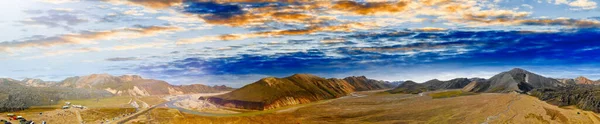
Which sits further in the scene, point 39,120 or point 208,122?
point 39,120

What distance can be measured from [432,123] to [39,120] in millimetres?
178646

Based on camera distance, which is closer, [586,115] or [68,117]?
[586,115]

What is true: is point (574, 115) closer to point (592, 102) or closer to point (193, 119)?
point (592, 102)

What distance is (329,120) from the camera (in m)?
180

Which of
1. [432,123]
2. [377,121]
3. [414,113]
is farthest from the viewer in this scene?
[414,113]

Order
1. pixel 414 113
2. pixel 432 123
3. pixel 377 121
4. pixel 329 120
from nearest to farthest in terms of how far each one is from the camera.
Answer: pixel 432 123 → pixel 377 121 → pixel 329 120 → pixel 414 113

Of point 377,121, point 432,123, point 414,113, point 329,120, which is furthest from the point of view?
point 414,113

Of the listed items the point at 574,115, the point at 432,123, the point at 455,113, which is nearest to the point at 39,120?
the point at 432,123

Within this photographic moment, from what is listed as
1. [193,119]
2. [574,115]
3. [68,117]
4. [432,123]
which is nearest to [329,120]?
[432,123]

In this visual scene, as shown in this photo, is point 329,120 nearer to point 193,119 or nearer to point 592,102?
point 193,119

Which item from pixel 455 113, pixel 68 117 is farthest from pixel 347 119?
pixel 68 117

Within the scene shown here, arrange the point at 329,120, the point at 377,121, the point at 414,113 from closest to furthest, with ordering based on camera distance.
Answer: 1. the point at 377,121
2. the point at 329,120
3. the point at 414,113

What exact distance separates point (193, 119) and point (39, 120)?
76.9 metres

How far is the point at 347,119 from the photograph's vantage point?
594 ft
